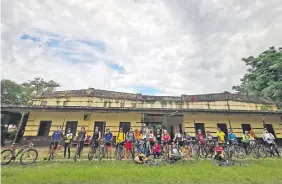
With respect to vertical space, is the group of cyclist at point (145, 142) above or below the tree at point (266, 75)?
below

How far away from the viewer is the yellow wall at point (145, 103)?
15.8m

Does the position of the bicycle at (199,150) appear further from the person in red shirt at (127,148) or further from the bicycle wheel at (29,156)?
the bicycle wheel at (29,156)

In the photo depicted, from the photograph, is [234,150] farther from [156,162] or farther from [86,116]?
[86,116]

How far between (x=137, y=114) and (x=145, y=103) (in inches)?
96.5

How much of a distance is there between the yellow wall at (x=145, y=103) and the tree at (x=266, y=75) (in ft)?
8.86

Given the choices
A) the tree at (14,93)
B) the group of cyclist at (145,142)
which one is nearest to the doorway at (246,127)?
the group of cyclist at (145,142)

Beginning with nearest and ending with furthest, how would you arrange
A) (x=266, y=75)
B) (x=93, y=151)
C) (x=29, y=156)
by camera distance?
(x=29, y=156) → (x=93, y=151) → (x=266, y=75)

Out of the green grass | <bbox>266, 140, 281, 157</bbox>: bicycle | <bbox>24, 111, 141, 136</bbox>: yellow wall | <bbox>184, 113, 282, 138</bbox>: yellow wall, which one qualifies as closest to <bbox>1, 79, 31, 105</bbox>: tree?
<bbox>24, 111, 141, 136</bbox>: yellow wall

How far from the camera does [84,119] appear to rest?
14133 mm

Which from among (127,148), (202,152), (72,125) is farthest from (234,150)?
(72,125)

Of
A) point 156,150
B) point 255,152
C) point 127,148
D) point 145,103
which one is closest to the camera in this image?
point 156,150

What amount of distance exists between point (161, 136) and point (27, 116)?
12.4 metres

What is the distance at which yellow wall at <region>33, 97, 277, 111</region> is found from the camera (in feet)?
51.9

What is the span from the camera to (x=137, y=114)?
14422 mm
